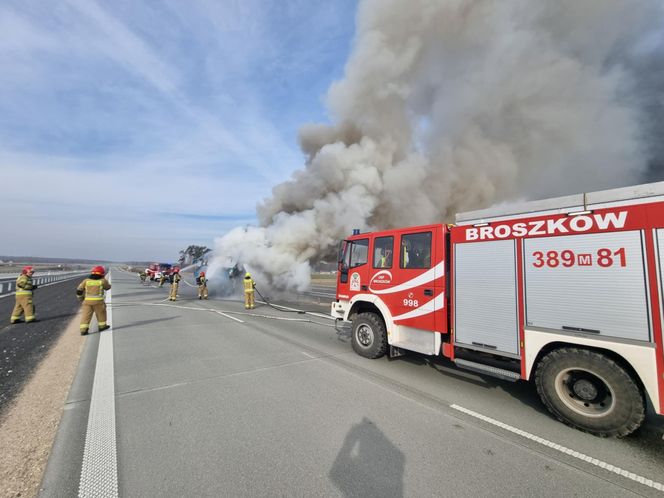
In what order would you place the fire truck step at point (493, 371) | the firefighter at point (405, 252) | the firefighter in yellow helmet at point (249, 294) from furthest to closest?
1. the firefighter in yellow helmet at point (249, 294)
2. the firefighter at point (405, 252)
3. the fire truck step at point (493, 371)

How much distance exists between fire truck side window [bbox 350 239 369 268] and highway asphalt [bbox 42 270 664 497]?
2.07 meters

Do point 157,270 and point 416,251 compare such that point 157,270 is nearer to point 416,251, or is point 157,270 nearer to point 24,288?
point 24,288

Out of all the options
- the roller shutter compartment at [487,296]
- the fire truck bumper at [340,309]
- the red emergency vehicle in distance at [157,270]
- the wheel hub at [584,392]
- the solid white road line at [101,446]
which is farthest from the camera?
the red emergency vehicle in distance at [157,270]

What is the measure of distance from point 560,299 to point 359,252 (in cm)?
365

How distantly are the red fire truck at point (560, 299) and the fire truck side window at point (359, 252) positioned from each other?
124cm

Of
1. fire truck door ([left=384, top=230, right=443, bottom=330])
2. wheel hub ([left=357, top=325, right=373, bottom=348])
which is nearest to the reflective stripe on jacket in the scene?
wheel hub ([left=357, top=325, right=373, bottom=348])

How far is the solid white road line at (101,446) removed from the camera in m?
2.35

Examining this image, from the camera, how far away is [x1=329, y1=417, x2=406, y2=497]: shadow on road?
7.78ft

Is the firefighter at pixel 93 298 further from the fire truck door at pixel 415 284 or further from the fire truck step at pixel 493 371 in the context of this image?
the fire truck step at pixel 493 371

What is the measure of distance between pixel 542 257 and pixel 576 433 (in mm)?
1882

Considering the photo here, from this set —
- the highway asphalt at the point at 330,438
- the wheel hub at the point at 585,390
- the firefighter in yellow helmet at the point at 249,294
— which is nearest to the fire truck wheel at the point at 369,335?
the highway asphalt at the point at 330,438

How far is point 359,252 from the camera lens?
258 inches

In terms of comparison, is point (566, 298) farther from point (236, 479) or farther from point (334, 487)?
point (236, 479)

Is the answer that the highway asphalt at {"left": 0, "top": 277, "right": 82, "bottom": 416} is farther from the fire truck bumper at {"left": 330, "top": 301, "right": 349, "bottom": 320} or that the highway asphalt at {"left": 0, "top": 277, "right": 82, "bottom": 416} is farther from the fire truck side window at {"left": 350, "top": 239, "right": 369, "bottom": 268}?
the fire truck side window at {"left": 350, "top": 239, "right": 369, "bottom": 268}
